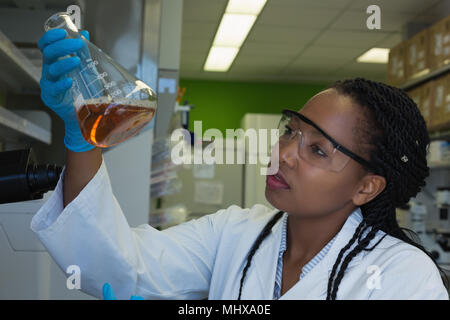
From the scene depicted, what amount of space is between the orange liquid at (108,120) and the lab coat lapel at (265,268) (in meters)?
0.43

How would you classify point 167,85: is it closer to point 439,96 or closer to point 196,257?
point 196,257

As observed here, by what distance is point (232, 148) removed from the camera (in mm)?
967

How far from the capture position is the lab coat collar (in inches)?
32.7

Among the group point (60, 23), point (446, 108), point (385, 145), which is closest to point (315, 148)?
point (385, 145)

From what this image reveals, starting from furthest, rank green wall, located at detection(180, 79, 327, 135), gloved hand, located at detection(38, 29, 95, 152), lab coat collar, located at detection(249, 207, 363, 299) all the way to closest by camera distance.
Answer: green wall, located at detection(180, 79, 327, 135) → lab coat collar, located at detection(249, 207, 363, 299) → gloved hand, located at detection(38, 29, 95, 152)

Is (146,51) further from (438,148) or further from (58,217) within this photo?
(438,148)

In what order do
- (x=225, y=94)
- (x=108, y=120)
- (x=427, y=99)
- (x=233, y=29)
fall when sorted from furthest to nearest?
1. (x=427, y=99)
2. (x=225, y=94)
3. (x=233, y=29)
4. (x=108, y=120)

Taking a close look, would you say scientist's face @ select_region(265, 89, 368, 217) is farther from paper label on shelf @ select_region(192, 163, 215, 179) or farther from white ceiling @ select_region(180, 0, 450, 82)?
paper label on shelf @ select_region(192, 163, 215, 179)

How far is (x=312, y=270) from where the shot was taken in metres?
0.84

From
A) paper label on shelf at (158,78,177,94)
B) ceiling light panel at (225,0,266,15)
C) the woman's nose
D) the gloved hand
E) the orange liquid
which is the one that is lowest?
the woman's nose

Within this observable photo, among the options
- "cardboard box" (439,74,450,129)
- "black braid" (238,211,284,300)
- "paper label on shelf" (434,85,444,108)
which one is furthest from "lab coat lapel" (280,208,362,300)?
"paper label on shelf" (434,85,444,108)

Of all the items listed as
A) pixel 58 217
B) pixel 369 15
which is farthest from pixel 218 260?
pixel 369 15

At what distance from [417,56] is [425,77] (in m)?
0.19

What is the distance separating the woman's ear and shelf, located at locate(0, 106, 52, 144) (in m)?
0.82
